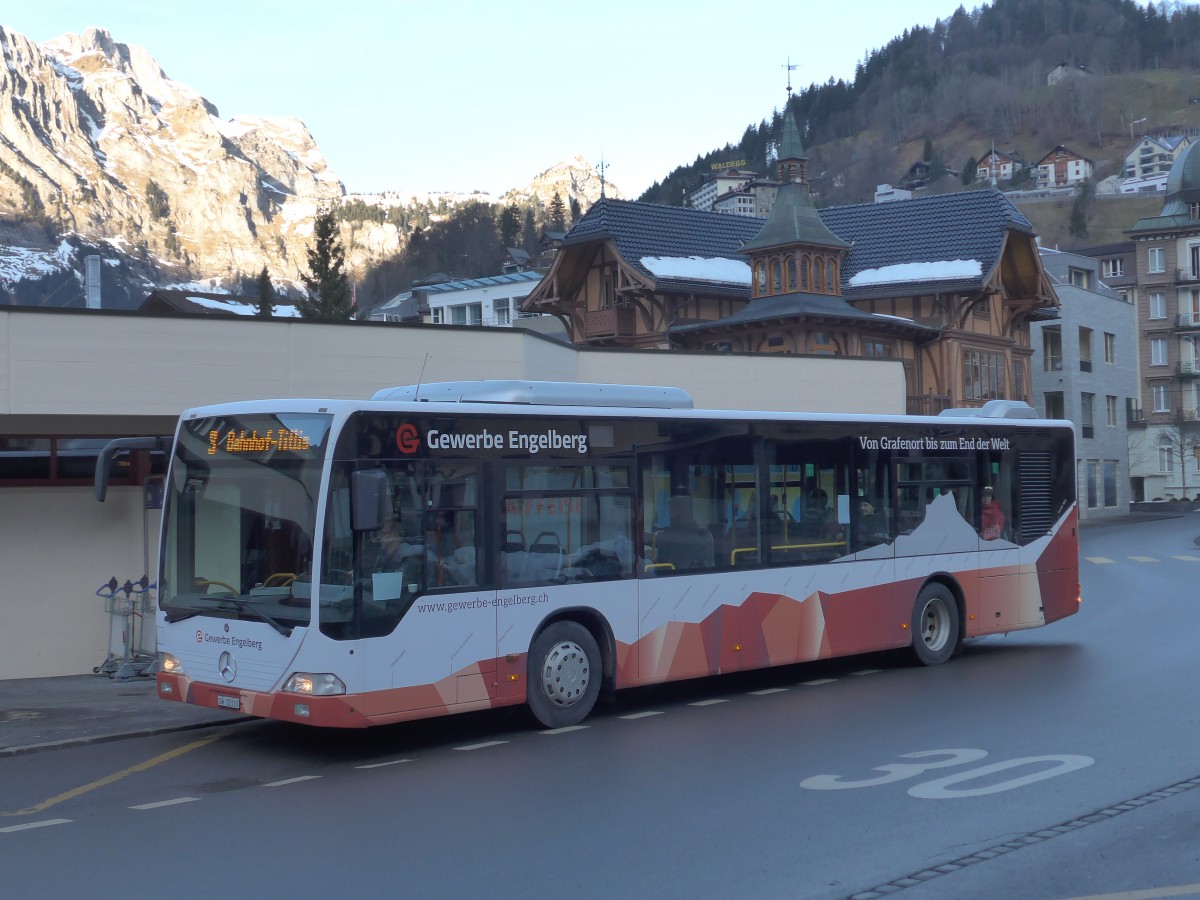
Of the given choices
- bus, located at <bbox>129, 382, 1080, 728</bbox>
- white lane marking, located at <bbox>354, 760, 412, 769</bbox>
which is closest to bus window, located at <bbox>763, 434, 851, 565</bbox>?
bus, located at <bbox>129, 382, 1080, 728</bbox>

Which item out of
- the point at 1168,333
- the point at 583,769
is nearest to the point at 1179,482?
the point at 1168,333

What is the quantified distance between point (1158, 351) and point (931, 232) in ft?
166

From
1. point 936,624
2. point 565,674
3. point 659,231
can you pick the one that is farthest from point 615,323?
point 565,674

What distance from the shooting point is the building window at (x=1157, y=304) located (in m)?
93.6

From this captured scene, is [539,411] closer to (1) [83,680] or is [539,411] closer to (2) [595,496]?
(2) [595,496]

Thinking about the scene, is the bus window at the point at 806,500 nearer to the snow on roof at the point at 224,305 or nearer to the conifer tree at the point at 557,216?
the snow on roof at the point at 224,305

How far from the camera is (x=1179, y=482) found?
91.3 m

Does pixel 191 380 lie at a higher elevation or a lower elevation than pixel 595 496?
higher

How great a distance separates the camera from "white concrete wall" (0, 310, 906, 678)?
50.0ft

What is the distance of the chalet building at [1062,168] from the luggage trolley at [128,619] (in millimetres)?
187212

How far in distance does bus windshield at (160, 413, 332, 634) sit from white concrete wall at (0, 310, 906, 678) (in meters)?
4.07

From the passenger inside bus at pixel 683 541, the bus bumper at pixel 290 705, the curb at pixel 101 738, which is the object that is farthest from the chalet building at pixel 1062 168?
the bus bumper at pixel 290 705

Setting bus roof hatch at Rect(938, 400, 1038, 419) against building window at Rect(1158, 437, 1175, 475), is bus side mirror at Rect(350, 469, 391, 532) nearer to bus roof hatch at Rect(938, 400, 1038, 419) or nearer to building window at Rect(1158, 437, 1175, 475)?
bus roof hatch at Rect(938, 400, 1038, 419)

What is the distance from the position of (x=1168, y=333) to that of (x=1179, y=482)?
34.3 feet
